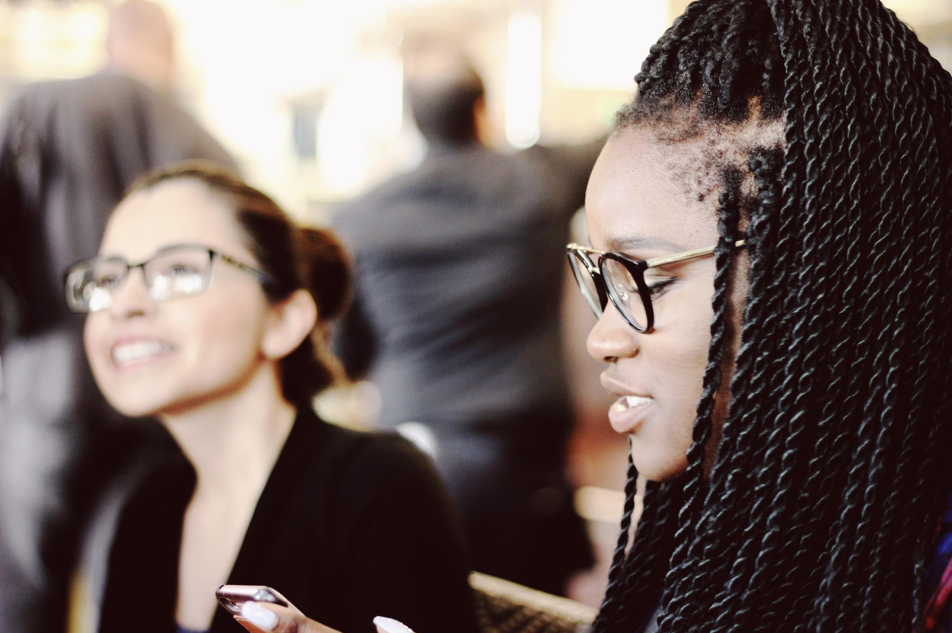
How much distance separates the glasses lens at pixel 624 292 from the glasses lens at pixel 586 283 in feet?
0.23

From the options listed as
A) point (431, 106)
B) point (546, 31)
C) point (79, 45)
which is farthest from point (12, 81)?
point (431, 106)

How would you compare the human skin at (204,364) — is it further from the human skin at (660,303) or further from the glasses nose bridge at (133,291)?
the human skin at (660,303)

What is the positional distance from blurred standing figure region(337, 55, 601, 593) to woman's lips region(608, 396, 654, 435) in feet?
3.83

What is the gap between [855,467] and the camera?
82cm

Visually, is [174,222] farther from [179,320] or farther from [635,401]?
[635,401]

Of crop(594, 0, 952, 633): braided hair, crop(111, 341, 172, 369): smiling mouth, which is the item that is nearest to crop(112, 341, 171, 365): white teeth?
crop(111, 341, 172, 369): smiling mouth

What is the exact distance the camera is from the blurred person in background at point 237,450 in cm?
112

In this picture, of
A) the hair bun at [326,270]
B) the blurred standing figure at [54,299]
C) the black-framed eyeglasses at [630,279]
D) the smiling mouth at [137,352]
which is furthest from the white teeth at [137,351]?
the black-framed eyeglasses at [630,279]

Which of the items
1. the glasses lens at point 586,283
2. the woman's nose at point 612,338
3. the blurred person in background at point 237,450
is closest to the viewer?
the woman's nose at point 612,338

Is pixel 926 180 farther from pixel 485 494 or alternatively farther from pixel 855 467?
pixel 485 494

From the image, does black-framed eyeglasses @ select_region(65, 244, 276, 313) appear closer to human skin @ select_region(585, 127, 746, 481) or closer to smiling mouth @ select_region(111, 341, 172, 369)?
smiling mouth @ select_region(111, 341, 172, 369)

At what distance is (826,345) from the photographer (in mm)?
818

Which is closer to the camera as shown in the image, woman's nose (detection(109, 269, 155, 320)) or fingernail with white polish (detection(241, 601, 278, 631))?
fingernail with white polish (detection(241, 601, 278, 631))

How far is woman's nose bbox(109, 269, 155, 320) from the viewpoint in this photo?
3.90 ft
